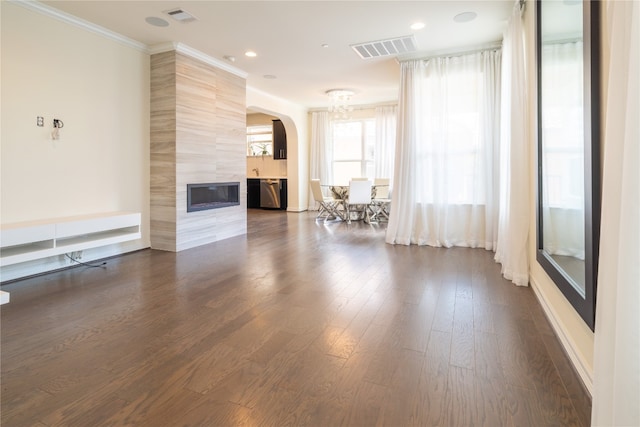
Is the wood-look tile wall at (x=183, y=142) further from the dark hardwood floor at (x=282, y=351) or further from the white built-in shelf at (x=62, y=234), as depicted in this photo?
→ the dark hardwood floor at (x=282, y=351)

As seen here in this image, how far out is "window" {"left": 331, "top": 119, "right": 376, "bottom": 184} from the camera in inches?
350

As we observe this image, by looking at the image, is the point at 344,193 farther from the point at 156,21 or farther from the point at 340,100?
the point at 156,21

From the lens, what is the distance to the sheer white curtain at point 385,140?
27.5ft

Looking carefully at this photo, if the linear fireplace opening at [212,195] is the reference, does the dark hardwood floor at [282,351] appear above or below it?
below

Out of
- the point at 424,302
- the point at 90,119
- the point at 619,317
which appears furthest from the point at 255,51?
the point at 619,317

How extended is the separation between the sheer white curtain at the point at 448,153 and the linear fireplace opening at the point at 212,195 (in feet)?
8.50

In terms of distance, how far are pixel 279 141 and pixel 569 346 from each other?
28.3 feet

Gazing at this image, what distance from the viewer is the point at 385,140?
8477mm

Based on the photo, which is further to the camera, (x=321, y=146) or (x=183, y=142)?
(x=321, y=146)

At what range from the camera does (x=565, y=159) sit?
197 cm

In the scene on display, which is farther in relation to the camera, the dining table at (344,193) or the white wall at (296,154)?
the white wall at (296,154)

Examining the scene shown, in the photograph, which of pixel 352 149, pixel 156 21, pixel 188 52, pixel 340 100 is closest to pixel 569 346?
pixel 156 21

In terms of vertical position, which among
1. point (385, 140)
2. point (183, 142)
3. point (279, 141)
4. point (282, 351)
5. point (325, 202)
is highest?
point (279, 141)

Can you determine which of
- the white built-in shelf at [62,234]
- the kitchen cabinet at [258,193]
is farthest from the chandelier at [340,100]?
the white built-in shelf at [62,234]
